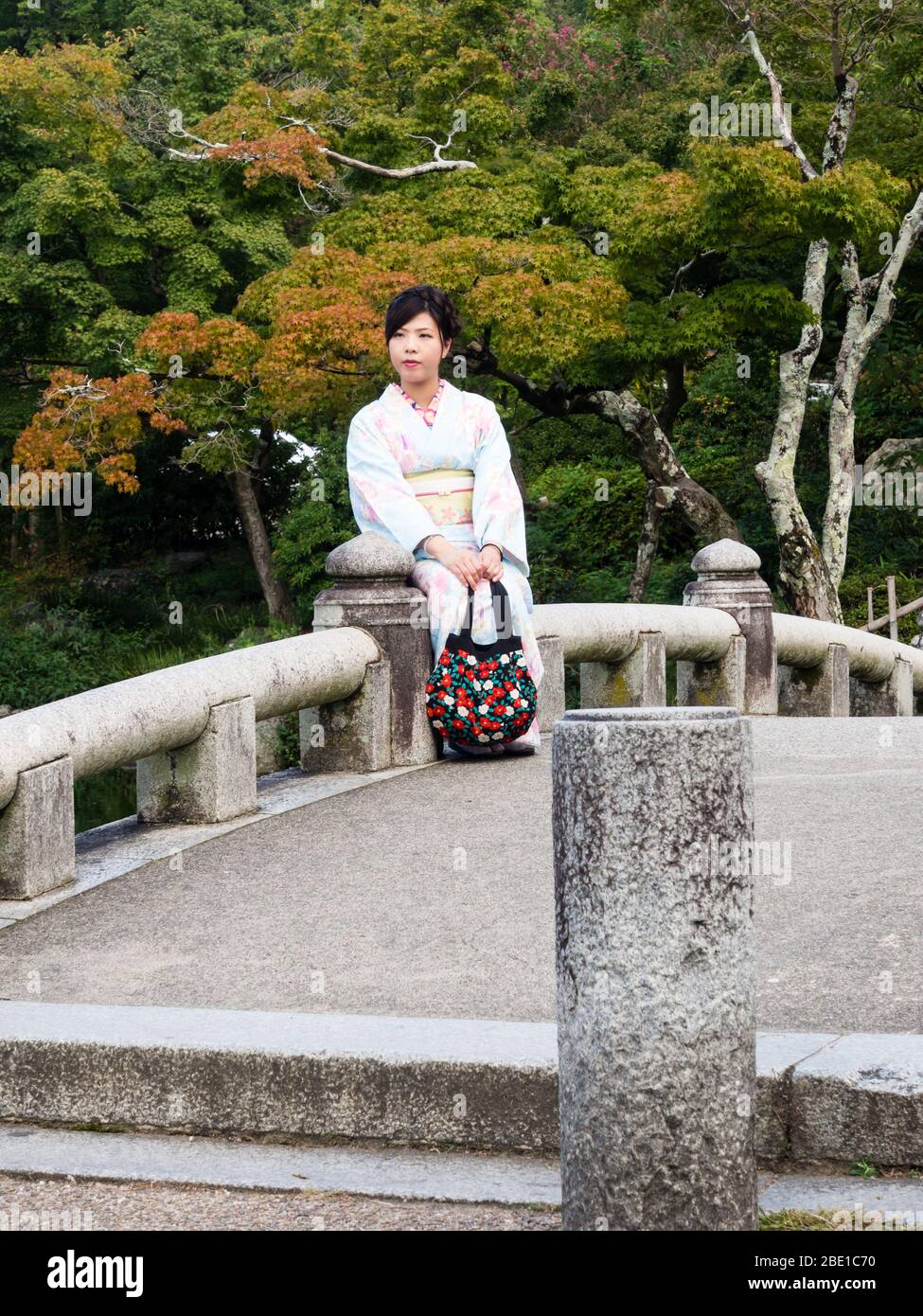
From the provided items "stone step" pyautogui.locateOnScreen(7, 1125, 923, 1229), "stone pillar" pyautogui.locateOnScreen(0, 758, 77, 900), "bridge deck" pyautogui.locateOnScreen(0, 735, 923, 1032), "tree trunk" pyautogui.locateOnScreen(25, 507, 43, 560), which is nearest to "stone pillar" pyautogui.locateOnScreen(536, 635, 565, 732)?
"bridge deck" pyautogui.locateOnScreen(0, 735, 923, 1032)

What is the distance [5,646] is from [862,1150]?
71.9ft

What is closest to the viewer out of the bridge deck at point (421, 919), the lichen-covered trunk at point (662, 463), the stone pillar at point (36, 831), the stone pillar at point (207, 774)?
the bridge deck at point (421, 919)

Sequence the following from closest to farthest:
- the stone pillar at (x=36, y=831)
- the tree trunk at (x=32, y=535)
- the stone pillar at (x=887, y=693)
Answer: the stone pillar at (x=36, y=831), the stone pillar at (x=887, y=693), the tree trunk at (x=32, y=535)

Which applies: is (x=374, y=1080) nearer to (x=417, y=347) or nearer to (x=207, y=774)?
(x=207, y=774)

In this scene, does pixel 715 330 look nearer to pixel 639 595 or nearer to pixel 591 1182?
pixel 639 595

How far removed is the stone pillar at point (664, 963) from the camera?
91.5 inches

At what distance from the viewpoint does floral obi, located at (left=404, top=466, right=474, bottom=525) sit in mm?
6348

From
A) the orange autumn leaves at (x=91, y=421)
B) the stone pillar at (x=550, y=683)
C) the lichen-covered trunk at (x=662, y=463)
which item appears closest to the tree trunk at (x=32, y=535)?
the orange autumn leaves at (x=91, y=421)

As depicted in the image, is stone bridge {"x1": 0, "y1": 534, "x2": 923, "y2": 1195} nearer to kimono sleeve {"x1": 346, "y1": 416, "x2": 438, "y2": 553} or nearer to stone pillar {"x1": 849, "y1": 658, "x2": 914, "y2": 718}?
kimono sleeve {"x1": 346, "y1": 416, "x2": 438, "y2": 553}

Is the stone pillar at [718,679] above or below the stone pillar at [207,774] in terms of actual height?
above

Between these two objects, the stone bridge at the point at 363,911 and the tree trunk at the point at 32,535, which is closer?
the stone bridge at the point at 363,911

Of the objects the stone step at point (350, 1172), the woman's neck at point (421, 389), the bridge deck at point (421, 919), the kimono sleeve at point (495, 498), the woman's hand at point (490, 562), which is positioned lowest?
the stone step at point (350, 1172)

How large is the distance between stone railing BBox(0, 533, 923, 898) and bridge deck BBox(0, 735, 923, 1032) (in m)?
0.25

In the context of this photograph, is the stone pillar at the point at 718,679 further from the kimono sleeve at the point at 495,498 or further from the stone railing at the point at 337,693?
the kimono sleeve at the point at 495,498
